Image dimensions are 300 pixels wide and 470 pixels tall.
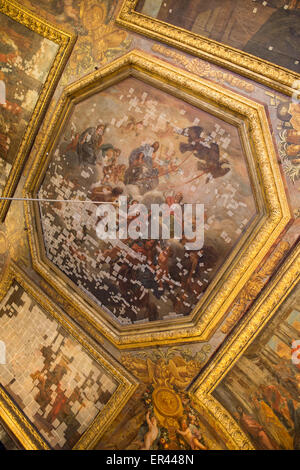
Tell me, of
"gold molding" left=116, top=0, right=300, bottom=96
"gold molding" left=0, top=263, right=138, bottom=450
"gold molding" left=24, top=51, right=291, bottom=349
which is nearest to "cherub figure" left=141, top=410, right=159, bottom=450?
"gold molding" left=0, top=263, right=138, bottom=450

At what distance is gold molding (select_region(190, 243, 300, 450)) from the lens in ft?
15.5

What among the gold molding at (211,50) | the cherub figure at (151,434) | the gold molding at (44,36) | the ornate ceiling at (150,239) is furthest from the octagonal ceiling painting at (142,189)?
the cherub figure at (151,434)

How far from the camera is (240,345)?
5.14m

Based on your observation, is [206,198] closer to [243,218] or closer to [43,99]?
[243,218]

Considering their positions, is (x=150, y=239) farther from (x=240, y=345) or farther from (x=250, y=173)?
(x=240, y=345)

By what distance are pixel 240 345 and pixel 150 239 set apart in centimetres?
207

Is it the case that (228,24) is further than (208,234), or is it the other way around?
(208,234)

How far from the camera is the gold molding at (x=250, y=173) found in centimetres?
470

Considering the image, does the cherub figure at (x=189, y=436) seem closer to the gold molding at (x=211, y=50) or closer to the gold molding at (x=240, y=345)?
the gold molding at (x=240, y=345)

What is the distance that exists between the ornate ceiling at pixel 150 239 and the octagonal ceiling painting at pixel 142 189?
0.07 ft

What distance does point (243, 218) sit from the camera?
502 cm

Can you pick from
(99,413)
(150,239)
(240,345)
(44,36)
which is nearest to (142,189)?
(150,239)

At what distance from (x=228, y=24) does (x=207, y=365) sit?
4761mm
